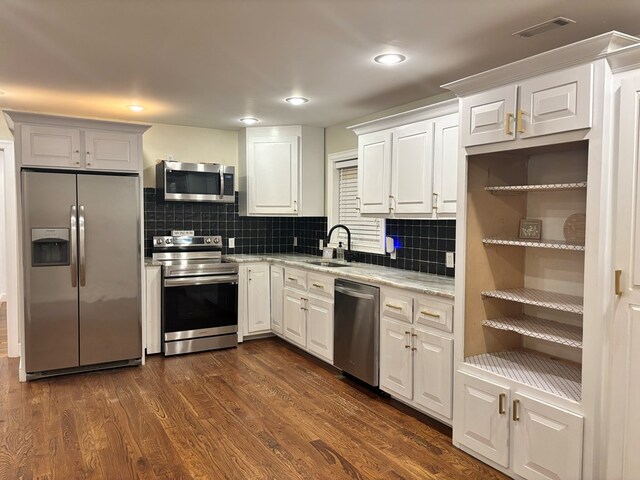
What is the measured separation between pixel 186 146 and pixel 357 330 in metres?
3.01

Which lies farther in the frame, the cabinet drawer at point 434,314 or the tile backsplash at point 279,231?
the tile backsplash at point 279,231

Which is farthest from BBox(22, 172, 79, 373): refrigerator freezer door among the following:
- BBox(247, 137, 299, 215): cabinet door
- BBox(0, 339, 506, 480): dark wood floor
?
BBox(247, 137, 299, 215): cabinet door

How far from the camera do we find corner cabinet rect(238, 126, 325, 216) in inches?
201

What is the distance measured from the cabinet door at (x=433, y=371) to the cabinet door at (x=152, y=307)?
8.75 feet

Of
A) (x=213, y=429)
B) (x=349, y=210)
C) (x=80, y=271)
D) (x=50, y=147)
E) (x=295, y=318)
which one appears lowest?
(x=213, y=429)

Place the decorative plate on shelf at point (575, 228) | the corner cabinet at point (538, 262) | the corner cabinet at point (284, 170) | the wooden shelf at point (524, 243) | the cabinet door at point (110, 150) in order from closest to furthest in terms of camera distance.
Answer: the corner cabinet at point (538, 262) → the wooden shelf at point (524, 243) → the decorative plate on shelf at point (575, 228) → the cabinet door at point (110, 150) → the corner cabinet at point (284, 170)

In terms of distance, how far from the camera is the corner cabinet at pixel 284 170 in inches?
201

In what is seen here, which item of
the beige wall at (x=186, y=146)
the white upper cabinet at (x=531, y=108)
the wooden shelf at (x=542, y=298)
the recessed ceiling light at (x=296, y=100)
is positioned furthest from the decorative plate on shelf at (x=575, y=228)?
the beige wall at (x=186, y=146)

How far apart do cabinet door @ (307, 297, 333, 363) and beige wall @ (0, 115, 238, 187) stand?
2.21 metres

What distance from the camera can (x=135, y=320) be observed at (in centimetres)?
425

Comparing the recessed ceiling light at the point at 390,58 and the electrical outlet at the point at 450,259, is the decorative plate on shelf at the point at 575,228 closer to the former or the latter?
the electrical outlet at the point at 450,259

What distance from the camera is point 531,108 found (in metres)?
2.27

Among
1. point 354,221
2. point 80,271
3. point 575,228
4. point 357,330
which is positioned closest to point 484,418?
point 575,228

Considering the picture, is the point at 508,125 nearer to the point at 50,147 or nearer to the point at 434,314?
the point at 434,314
